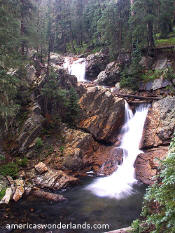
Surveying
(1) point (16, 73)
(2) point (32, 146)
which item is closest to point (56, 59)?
(1) point (16, 73)

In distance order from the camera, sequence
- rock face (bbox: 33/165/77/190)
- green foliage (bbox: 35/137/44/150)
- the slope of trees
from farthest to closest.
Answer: green foliage (bbox: 35/137/44/150), rock face (bbox: 33/165/77/190), the slope of trees

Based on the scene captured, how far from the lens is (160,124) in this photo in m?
17.9

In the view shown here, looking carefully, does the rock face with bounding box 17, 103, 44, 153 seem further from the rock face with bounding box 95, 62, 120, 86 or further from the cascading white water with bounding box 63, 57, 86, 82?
the cascading white water with bounding box 63, 57, 86, 82

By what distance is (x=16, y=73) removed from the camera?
17250 mm

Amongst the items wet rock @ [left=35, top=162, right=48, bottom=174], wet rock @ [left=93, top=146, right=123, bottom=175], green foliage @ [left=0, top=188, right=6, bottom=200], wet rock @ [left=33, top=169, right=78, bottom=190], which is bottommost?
wet rock @ [left=93, top=146, right=123, bottom=175]

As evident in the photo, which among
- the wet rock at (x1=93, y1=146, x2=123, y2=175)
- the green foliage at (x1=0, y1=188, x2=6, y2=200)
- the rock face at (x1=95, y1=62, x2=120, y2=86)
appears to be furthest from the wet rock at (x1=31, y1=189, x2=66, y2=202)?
the rock face at (x1=95, y1=62, x2=120, y2=86)

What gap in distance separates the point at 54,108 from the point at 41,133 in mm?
3003

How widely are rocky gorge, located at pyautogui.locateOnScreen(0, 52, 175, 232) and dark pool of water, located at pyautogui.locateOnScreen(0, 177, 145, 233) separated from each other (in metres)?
0.80

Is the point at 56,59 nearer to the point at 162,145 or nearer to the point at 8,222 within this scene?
the point at 162,145

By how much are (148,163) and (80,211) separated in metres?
7.26

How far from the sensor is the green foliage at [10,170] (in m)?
13.6

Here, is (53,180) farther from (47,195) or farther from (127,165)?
(127,165)

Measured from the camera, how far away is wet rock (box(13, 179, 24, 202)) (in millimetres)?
11617

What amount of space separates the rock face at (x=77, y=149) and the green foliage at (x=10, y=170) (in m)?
3.84
